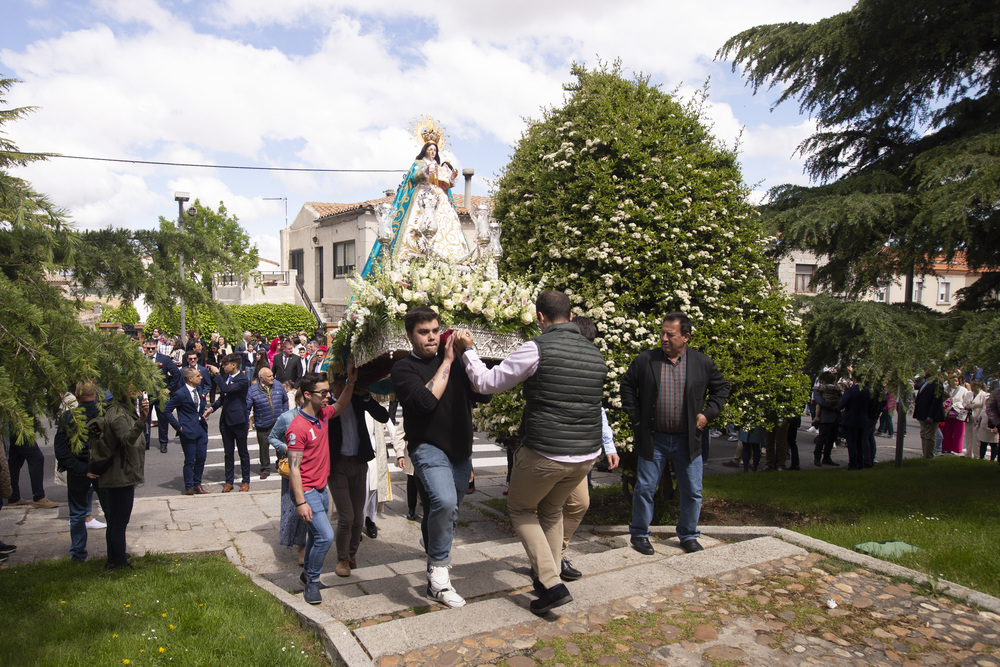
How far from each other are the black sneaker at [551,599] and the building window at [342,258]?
29472mm

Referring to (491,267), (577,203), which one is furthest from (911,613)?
(577,203)

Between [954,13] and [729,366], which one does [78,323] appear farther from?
[954,13]

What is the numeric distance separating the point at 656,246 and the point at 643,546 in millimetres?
2650

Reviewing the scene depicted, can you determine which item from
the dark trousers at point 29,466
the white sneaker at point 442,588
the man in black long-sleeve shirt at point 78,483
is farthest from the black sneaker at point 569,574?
the dark trousers at point 29,466

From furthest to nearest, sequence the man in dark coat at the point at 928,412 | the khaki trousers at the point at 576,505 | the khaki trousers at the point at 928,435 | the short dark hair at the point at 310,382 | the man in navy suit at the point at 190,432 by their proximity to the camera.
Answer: the khaki trousers at the point at 928,435 < the man in dark coat at the point at 928,412 < the man in navy suit at the point at 190,432 < the short dark hair at the point at 310,382 < the khaki trousers at the point at 576,505

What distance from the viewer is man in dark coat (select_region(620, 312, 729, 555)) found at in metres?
5.47

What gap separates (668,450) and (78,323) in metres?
4.30

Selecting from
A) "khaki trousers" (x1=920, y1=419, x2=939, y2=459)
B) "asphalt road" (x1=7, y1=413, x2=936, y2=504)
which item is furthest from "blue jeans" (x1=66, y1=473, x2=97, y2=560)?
"khaki trousers" (x1=920, y1=419, x2=939, y2=459)

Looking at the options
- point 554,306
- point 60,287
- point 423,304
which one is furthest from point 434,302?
point 60,287

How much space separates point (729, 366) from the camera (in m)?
6.27

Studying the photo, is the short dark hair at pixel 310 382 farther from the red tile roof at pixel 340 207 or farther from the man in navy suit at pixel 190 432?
the red tile roof at pixel 340 207

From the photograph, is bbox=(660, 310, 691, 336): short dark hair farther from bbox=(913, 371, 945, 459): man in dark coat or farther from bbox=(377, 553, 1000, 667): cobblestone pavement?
bbox=(913, 371, 945, 459): man in dark coat

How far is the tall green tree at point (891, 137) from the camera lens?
6.66m

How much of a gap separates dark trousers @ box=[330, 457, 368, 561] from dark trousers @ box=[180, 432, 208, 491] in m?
4.24
